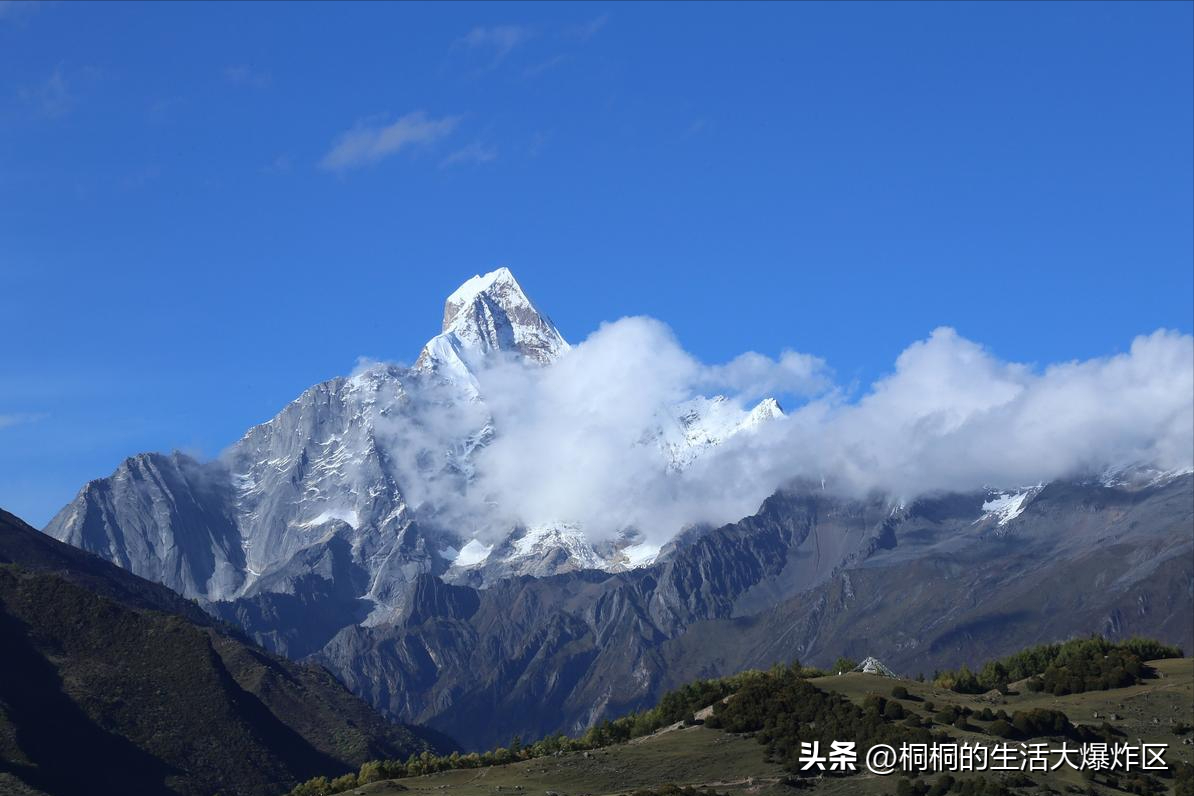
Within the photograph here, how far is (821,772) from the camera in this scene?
197 m

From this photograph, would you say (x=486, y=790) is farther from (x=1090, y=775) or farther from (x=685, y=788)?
(x=1090, y=775)

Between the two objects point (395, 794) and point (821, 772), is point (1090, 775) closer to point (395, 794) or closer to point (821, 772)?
point (821, 772)

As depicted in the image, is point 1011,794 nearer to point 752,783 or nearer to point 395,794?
point 752,783

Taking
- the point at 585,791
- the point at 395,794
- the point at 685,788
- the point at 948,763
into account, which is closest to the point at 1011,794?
the point at 948,763

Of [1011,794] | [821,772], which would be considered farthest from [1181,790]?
[821,772]

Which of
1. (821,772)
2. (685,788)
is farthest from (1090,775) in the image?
(685,788)

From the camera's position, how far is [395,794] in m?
199

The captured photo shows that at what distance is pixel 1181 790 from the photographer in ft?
643

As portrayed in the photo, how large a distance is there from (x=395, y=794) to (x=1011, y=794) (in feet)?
226

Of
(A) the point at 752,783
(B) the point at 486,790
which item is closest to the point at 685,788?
(A) the point at 752,783

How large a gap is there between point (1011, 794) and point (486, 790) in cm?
5842

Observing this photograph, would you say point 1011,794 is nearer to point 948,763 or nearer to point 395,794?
point 948,763

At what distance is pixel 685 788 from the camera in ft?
633

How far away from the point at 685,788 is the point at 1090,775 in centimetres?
4668
